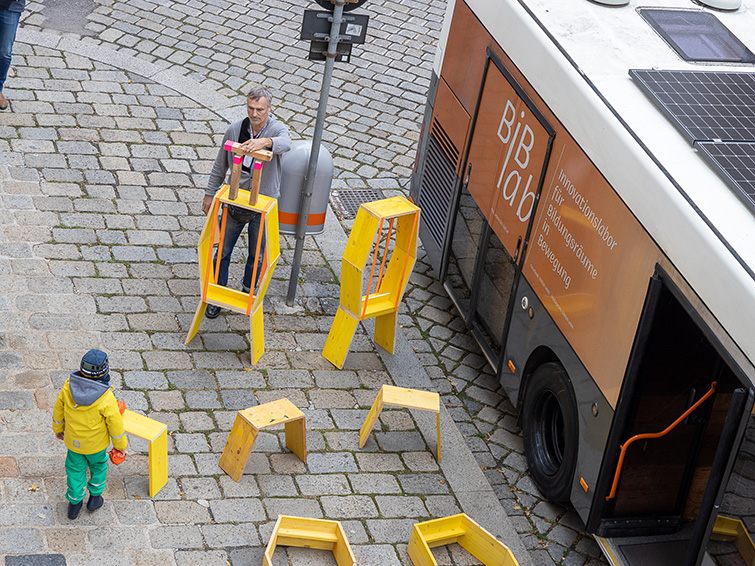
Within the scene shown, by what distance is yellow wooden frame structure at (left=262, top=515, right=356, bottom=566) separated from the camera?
258 inches

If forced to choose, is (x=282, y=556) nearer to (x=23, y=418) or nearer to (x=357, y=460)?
(x=357, y=460)

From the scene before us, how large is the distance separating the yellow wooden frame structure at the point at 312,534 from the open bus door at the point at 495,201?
2.37 meters

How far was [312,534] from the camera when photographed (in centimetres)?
662

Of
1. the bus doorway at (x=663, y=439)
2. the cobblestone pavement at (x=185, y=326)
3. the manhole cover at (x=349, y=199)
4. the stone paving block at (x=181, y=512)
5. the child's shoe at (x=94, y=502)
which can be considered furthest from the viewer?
the manhole cover at (x=349, y=199)

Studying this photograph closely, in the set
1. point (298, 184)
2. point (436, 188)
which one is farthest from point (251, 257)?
point (436, 188)

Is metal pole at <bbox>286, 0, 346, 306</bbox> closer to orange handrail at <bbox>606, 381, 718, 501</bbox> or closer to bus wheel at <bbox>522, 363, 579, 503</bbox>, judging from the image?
bus wheel at <bbox>522, 363, 579, 503</bbox>

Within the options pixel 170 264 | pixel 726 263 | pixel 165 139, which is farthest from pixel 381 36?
pixel 726 263

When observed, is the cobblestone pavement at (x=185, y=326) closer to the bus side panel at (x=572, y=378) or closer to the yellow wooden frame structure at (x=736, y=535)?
the bus side panel at (x=572, y=378)

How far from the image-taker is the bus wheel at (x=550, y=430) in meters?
7.20

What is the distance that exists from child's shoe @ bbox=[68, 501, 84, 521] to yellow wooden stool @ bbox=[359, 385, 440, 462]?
7.20 ft

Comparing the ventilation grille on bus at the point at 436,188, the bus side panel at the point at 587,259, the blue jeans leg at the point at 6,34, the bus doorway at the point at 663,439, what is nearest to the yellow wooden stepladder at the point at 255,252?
the ventilation grille on bus at the point at 436,188

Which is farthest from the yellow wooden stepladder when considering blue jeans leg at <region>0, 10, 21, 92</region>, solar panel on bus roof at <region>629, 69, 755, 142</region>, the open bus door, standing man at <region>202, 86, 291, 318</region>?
blue jeans leg at <region>0, 10, 21, 92</region>

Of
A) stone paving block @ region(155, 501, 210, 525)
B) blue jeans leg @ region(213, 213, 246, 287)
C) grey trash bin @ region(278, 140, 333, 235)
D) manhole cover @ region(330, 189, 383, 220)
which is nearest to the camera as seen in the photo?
stone paving block @ region(155, 501, 210, 525)

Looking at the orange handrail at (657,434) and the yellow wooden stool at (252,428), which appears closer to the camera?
the orange handrail at (657,434)
